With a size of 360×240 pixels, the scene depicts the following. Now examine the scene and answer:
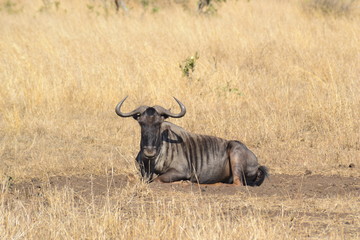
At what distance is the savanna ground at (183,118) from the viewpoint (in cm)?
572

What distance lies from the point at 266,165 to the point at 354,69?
14.6ft

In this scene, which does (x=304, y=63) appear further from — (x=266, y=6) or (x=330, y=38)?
(x=266, y=6)

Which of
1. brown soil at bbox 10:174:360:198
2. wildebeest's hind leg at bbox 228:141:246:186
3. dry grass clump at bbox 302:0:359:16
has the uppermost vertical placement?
dry grass clump at bbox 302:0:359:16

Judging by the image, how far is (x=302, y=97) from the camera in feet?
37.5

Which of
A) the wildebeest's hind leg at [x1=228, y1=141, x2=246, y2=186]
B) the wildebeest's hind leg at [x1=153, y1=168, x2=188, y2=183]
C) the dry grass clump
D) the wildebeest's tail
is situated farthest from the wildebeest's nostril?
the dry grass clump

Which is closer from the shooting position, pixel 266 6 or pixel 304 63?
pixel 304 63

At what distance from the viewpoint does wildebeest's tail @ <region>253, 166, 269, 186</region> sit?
814cm

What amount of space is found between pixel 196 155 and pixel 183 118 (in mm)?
2207

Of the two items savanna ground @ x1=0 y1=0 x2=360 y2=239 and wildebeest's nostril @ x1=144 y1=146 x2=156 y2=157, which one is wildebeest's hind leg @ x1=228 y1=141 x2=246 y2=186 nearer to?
savanna ground @ x1=0 y1=0 x2=360 y2=239

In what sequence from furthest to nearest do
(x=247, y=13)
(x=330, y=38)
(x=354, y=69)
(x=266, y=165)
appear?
1. (x=247, y=13)
2. (x=330, y=38)
3. (x=354, y=69)
4. (x=266, y=165)

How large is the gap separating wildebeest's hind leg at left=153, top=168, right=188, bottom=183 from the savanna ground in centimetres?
33

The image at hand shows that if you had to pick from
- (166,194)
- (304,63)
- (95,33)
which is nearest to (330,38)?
(304,63)

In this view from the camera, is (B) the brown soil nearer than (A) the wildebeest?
Yes

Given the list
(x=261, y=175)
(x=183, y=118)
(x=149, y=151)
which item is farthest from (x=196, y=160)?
(x=183, y=118)
